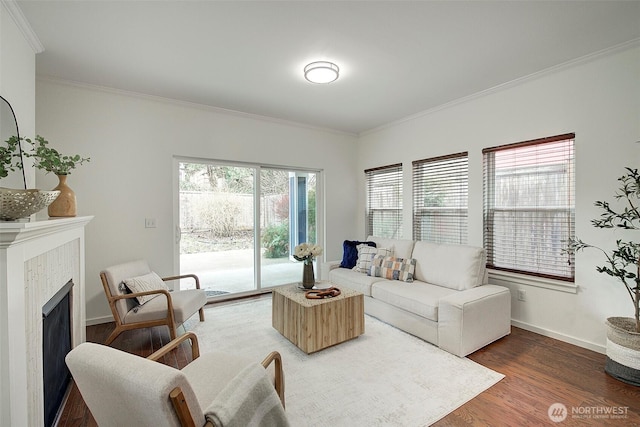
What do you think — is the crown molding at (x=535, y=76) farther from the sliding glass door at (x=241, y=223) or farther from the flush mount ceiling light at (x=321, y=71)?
the sliding glass door at (x=241, y=223)

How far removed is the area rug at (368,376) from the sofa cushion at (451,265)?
2.49ft

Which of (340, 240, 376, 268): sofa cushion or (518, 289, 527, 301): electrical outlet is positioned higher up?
(340, 240, 376, 268): sofa cushion

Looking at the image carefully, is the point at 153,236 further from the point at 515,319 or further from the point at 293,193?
the point at 515,319

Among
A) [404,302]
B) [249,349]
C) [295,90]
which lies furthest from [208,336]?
[295,90]

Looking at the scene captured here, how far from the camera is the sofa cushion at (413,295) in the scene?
9.14ft

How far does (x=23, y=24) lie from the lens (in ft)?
7.22

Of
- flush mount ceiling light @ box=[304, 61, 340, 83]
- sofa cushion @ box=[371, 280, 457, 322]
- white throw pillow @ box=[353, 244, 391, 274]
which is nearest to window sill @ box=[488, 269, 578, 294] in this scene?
sofa cushion @ box=[371, 280, 457, 322]

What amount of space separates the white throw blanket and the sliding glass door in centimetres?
317

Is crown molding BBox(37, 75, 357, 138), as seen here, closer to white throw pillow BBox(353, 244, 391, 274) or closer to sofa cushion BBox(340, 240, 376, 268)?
sofa cushion BBox(340, 240, 376, 268)

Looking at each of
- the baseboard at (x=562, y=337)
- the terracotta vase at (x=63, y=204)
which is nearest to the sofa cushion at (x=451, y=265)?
the baseboard at (x=562, y=337)

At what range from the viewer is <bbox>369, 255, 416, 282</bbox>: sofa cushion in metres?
3.52

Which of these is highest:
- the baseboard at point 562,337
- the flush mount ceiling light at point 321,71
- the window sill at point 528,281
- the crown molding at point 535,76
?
the crown molding at point 535,76

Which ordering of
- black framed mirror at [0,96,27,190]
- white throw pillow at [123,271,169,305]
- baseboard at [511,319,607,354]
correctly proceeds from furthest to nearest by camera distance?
white throw pillow at [123,271,169,305] < baseboard at [511,319,607,354] < black framed mirror at [0,96,27,190]

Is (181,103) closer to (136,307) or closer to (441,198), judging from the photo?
(136,307)
